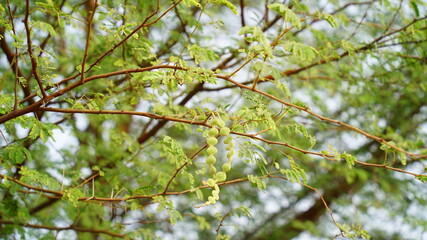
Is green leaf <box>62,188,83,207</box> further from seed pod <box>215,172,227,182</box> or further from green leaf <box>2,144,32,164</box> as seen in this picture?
seed pod <box>215,172,227,182</box>

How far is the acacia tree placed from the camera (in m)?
1.63

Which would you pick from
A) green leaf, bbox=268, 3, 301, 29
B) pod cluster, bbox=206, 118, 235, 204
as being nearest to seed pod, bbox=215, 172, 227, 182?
pod cluster, bbox=206, 118, 235, 204

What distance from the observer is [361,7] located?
12.1ft

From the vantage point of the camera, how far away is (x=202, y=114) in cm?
169

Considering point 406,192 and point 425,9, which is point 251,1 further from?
point 406,192

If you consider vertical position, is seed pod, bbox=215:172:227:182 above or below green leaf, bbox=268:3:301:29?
below

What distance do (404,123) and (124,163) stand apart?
418 centimetres

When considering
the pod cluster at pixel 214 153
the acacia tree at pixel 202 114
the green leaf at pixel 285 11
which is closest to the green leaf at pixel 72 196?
the acacia tree at pixel 202 114

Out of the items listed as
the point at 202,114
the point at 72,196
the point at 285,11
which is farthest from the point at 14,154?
the point at 285,11

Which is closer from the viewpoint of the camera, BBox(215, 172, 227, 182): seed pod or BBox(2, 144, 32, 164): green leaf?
BBox(215, 172, 227, 182): seed pod

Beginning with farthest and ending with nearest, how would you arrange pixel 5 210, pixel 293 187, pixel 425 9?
pixel 293 187 < pixel 425 9 < pixel 5 210

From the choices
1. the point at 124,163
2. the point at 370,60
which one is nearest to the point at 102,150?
→ the point at 124,163

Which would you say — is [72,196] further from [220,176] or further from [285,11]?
[285,11]

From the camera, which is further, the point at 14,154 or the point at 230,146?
the point at 14,154
